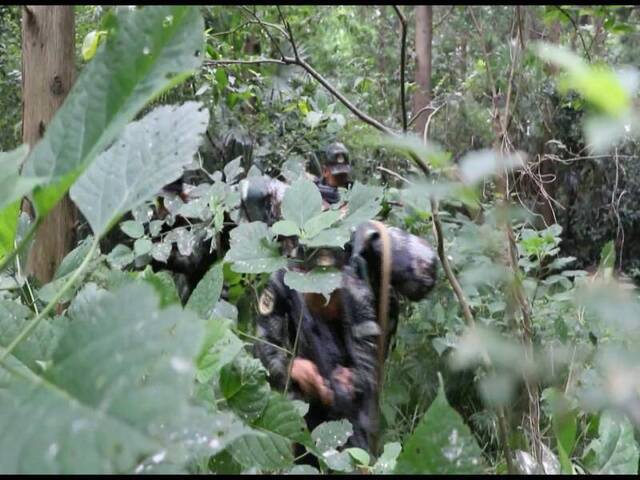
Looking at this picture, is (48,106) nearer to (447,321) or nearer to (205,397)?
(447,321)

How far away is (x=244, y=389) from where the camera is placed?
54 cm

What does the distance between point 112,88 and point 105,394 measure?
166 millimetres

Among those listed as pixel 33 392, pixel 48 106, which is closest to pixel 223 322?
pixel 33 392

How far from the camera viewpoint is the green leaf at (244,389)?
535mm

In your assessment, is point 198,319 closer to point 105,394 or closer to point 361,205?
point 105,394

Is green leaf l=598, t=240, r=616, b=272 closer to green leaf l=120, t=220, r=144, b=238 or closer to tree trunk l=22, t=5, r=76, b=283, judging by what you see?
green leaf l=120, t=220, r=144, b=238

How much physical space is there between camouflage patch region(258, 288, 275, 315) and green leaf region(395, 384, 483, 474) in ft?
4.00

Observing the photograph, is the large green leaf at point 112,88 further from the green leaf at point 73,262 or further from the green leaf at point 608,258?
the green leaf at point 608,258

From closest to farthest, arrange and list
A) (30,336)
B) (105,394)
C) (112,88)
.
Result: (105,394), (112,88), (30,336)

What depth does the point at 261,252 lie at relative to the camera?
81 cm

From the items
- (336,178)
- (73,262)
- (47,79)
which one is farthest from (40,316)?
(47,79)

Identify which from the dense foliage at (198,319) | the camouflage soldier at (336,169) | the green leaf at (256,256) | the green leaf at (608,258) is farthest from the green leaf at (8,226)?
the camouflage soldier at (336,169)

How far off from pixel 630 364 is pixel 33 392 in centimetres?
28

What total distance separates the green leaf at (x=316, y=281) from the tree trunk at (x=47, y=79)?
1.54 m
